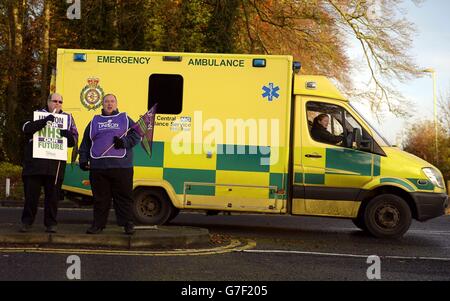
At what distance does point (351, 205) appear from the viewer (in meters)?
10.3

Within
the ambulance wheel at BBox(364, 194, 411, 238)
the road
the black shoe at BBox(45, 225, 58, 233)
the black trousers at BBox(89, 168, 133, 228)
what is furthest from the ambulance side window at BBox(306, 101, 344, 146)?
the black shoe at BBox(45, 225, 58, 233)

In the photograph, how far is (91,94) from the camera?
35.0 feet

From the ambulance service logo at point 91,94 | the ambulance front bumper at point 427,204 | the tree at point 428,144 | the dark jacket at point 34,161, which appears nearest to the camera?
the dark jacket at point 34,161

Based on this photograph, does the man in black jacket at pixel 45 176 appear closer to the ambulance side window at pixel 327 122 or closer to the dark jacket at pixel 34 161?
the dark jacket at pixel 34 161

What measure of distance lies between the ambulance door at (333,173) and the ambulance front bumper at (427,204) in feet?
2.63

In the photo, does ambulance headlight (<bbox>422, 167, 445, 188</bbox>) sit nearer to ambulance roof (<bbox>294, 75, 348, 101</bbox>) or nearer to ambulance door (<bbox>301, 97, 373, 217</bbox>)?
ambulance door (<bbox>301, 97, 373, 217</bbox>)

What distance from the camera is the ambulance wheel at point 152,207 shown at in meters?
10.7

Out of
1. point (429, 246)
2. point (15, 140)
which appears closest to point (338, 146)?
point (429, 246)

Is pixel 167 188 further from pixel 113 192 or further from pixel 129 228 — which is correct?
pixel 129 228

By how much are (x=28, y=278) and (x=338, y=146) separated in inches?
223

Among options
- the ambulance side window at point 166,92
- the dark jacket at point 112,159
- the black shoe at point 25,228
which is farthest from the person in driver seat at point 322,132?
the black shoe at point 25,228

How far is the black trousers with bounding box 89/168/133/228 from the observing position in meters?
8.19

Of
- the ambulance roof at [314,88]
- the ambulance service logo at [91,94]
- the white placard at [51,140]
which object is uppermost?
the ambulance roof at [314,88]

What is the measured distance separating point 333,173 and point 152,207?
9.42 ft
